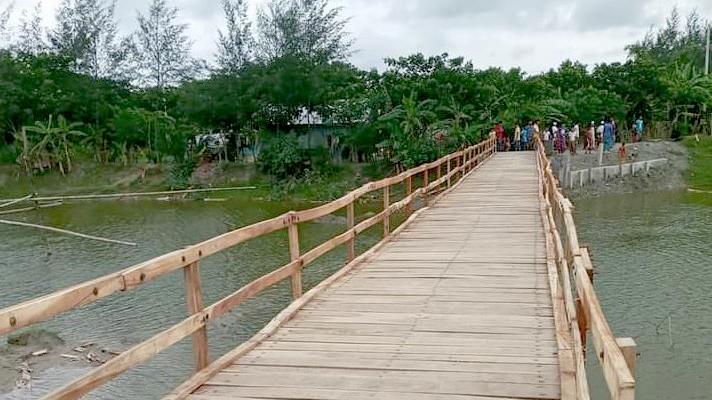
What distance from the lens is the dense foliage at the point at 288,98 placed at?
27.0m

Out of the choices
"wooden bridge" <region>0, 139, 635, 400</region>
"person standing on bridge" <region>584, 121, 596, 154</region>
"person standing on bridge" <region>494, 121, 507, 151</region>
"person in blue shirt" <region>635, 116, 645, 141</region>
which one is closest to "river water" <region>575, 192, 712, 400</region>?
"wooden bridge" <region>0, 139, 635, 400</region>

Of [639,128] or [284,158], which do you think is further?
[284,158]

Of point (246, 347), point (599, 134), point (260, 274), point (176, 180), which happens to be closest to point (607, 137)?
point (599, 134)

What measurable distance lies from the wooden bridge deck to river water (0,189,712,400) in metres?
3.39

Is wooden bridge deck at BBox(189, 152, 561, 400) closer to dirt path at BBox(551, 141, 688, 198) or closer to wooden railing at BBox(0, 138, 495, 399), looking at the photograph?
wooden railing at BBox(0, 138, 495, 399)

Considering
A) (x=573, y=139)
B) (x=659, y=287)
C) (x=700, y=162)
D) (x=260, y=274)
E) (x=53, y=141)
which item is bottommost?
(x=659, y=287)

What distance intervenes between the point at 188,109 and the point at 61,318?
21745mm

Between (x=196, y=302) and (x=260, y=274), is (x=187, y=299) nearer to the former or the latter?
(x=196, y=302)

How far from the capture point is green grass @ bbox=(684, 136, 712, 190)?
88.7ft

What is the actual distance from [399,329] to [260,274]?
1052cm

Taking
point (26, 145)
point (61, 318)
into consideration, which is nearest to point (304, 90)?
point (26, 145)

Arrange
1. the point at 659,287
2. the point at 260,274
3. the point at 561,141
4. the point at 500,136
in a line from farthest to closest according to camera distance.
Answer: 1. the point at 500,136
2. the point at 561,141
3. the point at 260,274
4. the point at 659,287

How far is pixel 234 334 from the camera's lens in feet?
35.9

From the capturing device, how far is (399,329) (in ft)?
14.6
